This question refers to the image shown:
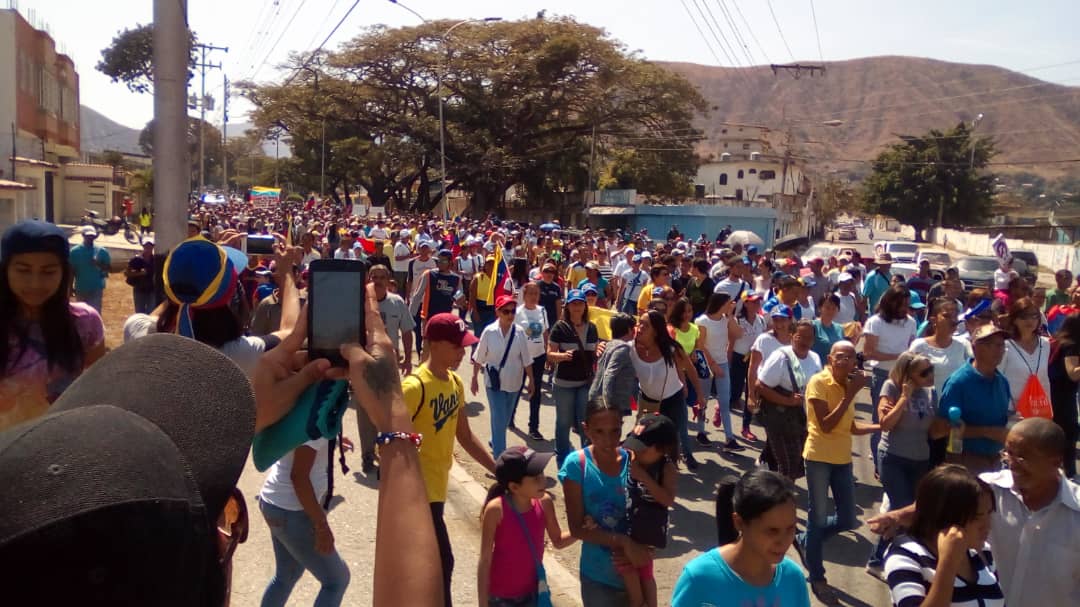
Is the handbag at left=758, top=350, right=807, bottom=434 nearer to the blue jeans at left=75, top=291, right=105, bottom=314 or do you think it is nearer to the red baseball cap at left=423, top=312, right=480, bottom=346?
the red baseball cap at left=423, top=312, right=480, bottom=346

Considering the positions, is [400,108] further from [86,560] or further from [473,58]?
[86,560]

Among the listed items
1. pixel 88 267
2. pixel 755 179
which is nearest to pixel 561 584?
pixel 88 267

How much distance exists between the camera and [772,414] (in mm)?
6410

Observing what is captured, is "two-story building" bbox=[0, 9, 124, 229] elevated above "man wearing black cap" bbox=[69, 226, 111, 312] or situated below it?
above

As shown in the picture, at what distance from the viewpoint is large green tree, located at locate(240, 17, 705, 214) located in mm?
50906

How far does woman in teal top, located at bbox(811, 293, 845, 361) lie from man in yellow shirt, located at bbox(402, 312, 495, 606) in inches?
217

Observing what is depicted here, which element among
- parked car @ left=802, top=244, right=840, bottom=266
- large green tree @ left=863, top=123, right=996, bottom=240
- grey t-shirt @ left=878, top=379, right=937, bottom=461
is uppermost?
large green tree @ left=863, top=123, right=996, bottom=240

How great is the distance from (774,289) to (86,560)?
10482 millimetres

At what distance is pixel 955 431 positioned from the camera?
540 centimetres

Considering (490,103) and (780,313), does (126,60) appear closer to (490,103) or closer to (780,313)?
(490,103)

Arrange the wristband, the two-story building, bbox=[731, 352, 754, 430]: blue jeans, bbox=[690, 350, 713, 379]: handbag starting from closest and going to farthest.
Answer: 1. the wristband
2. bbox=[690, 350, 713, 379]: handbag
3. bbox=[731, 352, 754, 430]: blue jeans
4. the two-story building

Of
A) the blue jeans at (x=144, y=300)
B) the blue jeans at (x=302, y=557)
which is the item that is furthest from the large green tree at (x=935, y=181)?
the blue jeans at (x=302, y=557)

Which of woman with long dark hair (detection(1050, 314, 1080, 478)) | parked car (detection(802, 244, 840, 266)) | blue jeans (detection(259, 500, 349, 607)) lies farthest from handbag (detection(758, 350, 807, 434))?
parked car (detection(802, 244, 840, 266))

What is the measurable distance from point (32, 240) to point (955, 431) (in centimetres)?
512
